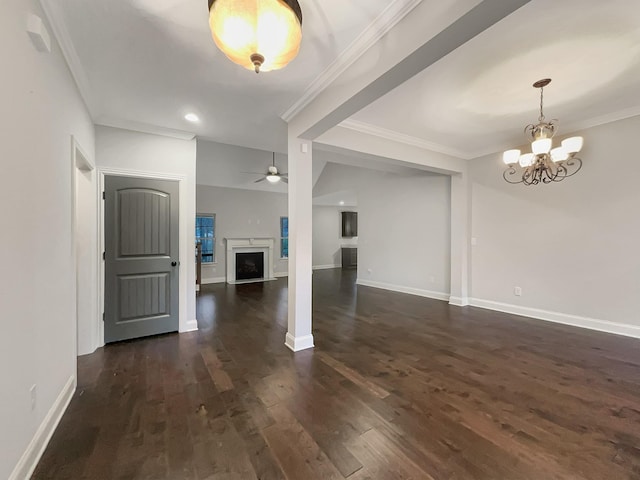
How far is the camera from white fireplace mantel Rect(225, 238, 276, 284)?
764 centimetres

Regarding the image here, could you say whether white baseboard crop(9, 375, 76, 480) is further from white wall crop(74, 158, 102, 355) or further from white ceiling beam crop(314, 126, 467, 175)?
white ceiling beam crop(314, 126, 467, 175)

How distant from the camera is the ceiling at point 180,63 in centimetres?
165

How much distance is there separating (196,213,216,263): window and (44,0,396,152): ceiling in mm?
4459

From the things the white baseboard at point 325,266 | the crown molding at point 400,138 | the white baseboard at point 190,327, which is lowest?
the white baseboard at point 190,327

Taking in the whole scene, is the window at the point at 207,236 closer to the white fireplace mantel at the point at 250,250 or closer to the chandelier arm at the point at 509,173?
the white fireplace mantel at the point at 250,250

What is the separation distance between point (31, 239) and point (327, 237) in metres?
9.41

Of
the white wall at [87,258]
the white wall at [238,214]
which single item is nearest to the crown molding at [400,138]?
the white wall at [87,258]

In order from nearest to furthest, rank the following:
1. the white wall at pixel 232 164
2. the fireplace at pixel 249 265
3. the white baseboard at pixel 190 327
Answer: the white baseboard at pixel 190 327 → the white wall at pixel 232 164 → the fireplace at pixel 249 265

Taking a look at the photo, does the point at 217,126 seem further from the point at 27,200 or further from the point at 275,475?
the point at 275,475

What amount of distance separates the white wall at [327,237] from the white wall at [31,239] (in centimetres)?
852

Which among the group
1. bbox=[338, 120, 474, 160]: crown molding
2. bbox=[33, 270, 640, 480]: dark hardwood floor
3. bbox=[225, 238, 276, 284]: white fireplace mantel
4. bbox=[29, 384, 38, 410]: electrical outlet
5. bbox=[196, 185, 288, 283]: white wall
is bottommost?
bbox=[33, 270, 640, 480]: dark hardwood floor

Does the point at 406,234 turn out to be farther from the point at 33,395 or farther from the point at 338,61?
the point at 33,395

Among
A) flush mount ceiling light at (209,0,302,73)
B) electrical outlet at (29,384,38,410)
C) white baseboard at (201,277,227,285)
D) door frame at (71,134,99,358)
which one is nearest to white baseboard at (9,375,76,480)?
electrical outlet at (29,384,38,410)

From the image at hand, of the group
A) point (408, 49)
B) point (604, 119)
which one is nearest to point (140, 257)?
point (408, 49)
